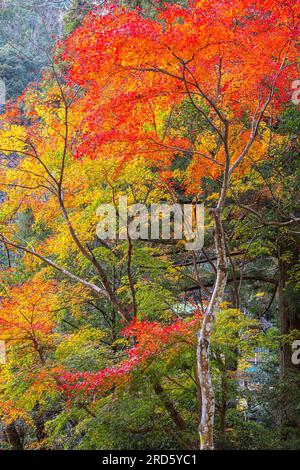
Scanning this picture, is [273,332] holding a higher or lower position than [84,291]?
lower

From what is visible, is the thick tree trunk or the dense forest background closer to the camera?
the thick tree trunk

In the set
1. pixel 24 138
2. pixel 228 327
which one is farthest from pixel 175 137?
pixel 228 327

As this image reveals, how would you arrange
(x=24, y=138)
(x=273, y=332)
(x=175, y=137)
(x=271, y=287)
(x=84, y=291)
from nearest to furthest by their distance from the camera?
(x=24, y=138) < (x=175, y=137) < (x=84, y=291) < (x=271, y=287) < (x=273, y=332)

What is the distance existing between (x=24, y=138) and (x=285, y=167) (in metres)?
4.99

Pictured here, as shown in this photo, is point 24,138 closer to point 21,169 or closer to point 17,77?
point 21,169

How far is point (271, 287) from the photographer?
559 inches

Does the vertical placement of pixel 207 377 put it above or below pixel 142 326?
below

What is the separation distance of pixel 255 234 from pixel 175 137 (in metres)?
2.55

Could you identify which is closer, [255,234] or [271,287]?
[255,234]

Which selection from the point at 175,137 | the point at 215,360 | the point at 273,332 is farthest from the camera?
the point at 273,332

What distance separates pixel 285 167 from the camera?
9.19m

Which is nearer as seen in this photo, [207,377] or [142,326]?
[207,377]

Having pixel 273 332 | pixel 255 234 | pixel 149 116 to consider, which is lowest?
pixel 273 332

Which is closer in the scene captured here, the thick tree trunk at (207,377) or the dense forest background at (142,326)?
the thick tree trunk at (207,377)
